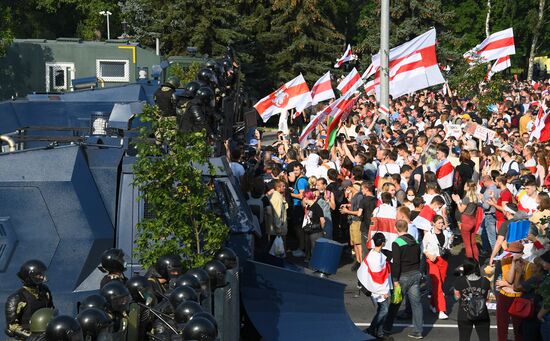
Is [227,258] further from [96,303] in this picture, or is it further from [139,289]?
[96,303]

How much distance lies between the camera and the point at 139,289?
9648 mm

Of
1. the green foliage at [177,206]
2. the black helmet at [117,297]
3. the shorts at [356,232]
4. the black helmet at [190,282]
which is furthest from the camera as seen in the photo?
the shorts at [356,232]

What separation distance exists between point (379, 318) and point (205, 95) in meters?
3.56

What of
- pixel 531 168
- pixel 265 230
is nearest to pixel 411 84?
pixel 531 168

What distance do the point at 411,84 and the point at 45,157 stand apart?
48.2 feet

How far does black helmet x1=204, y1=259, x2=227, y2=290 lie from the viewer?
1054 cm

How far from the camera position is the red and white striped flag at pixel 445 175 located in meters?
20.6

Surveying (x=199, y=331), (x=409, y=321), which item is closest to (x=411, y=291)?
(x=409, y=321)

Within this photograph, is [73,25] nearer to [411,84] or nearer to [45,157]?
[411,84]

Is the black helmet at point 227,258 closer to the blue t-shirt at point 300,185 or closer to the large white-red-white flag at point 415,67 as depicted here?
the blue t-shirt at point 300,185

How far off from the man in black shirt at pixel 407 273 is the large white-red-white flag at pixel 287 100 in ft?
38.0

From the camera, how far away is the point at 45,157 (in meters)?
11.7

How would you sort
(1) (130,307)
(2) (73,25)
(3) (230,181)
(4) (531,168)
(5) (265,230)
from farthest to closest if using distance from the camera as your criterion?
(2) (73,25) < (4) (531,168) < (5) (265,230) < (3) (230,181) < (1) (130,307)

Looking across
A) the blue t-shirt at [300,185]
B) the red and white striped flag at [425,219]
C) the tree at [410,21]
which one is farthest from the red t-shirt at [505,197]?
the tree at [410,21]
